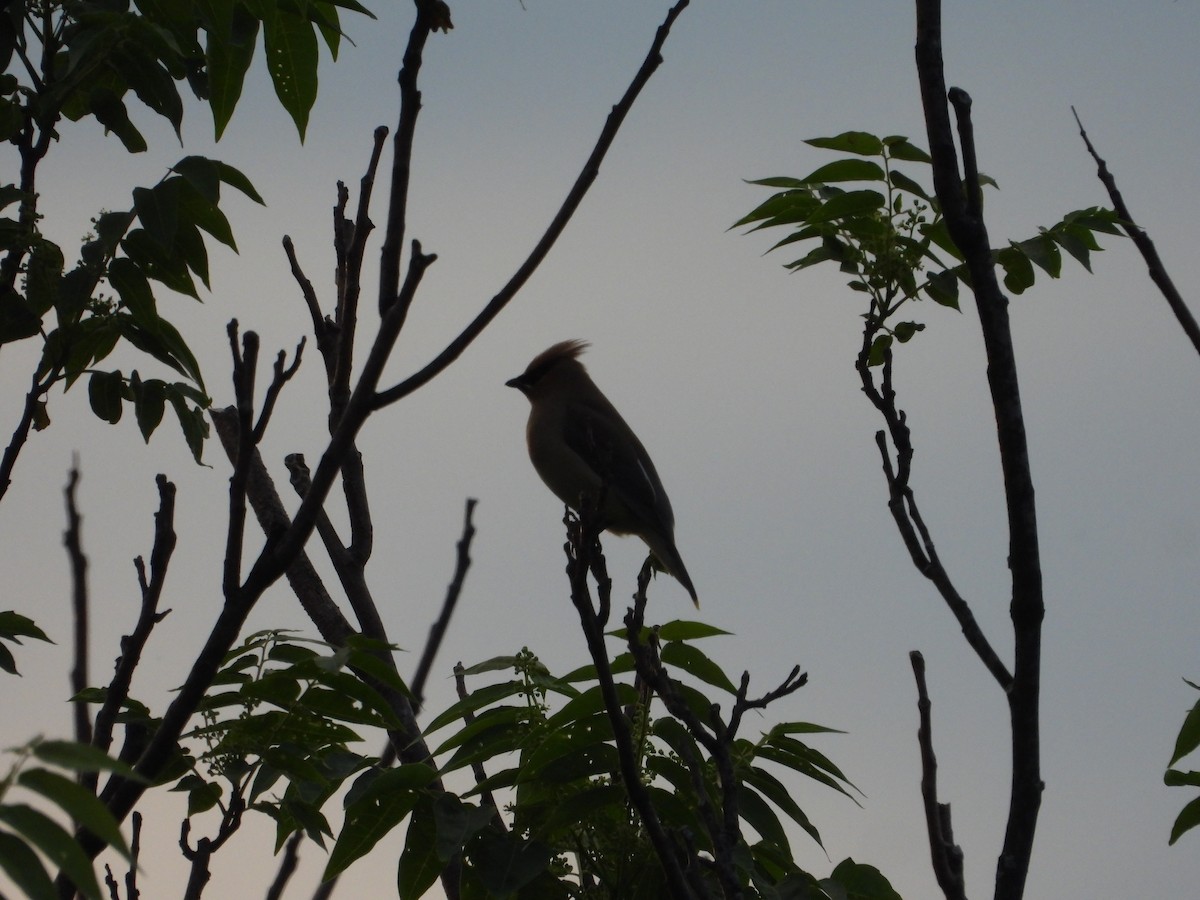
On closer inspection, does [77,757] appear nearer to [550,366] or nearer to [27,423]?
[27,423]

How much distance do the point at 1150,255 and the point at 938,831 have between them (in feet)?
5.41

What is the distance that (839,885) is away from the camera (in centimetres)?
258

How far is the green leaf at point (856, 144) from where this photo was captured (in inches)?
132

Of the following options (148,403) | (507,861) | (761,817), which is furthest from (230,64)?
(761,817)

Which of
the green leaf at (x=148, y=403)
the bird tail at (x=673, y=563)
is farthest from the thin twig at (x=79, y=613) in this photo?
the bird tail at (x=673, y=563)

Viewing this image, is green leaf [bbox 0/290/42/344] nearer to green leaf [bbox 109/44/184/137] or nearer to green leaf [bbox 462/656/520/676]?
green leaf [bbox 109/44/184/137]

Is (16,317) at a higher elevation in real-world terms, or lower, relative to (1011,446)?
higher

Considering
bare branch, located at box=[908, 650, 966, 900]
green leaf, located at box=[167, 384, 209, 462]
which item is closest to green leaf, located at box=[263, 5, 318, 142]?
green leaf, located at box=[167, 384, 209, 462]

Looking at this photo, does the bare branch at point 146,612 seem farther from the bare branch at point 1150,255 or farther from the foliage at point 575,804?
the bare branch at point 1150,255

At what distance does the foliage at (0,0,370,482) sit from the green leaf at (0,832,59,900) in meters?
1.49

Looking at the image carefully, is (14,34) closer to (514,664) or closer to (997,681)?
(514,664)

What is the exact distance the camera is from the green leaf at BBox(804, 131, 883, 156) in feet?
11.0

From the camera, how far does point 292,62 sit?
121 inches

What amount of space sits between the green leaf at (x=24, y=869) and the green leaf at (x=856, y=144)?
247cm
